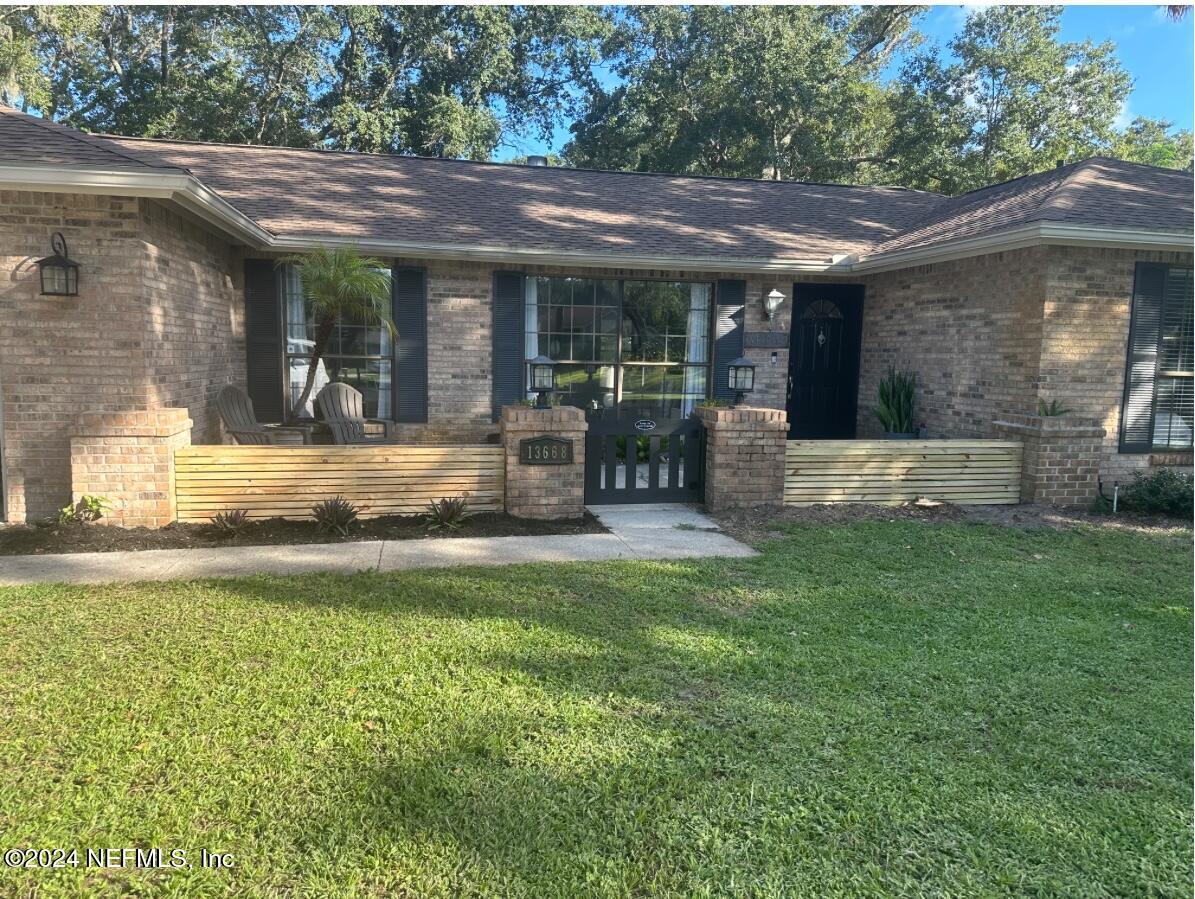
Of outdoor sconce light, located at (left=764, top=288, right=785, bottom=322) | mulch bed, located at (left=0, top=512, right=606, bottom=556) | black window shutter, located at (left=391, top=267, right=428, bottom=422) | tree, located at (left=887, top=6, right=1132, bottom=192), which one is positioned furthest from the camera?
tree, located at (left=887, top=6, right=1132, bottom=192)

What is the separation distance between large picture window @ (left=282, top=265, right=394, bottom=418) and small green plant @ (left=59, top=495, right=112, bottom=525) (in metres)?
3.04

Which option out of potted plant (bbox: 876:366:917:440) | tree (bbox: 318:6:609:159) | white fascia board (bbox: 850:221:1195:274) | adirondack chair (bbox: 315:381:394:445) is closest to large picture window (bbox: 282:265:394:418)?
adirondack chair (bbox: 315:381:394:445)

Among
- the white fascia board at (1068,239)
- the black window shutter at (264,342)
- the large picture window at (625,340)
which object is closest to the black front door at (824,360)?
the large picture window at (625,340)

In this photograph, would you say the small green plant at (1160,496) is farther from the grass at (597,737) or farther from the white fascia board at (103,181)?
the white fascia board at (103,181)

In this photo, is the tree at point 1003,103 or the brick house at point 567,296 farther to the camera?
the tree at point 1003,103

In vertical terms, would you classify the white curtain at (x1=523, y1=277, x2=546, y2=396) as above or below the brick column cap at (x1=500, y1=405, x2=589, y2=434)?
above

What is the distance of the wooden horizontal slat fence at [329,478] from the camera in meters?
6.25

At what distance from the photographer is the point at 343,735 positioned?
2.98m

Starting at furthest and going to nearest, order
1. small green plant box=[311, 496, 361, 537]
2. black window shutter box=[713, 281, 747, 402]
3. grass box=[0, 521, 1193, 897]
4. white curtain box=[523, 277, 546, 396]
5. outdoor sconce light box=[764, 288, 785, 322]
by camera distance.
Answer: black window shutter box=[713, 281, 747, 402]
outdoor sconce light box=[764, 288, 785, 322]
white curtain box=[523, 277, 546, 396]
small green plant box=[311, 496, 361, 537]
grass box=[0, 521, 1193, 897]

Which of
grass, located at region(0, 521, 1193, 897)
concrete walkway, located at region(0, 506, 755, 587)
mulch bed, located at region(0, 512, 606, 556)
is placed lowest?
grass, located at region(0, 521, 1193, 897)

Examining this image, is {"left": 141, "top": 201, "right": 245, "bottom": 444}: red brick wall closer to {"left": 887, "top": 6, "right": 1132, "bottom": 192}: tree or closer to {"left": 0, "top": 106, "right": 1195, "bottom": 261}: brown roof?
{"left": 0, "top": 106, "right": 1195, "bottom": 261}: brown roof

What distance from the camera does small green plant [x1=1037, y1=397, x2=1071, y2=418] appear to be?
303 inches

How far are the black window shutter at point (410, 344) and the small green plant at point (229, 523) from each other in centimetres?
307

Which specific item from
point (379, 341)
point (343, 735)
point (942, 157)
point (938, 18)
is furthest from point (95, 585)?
point (938, 18)
